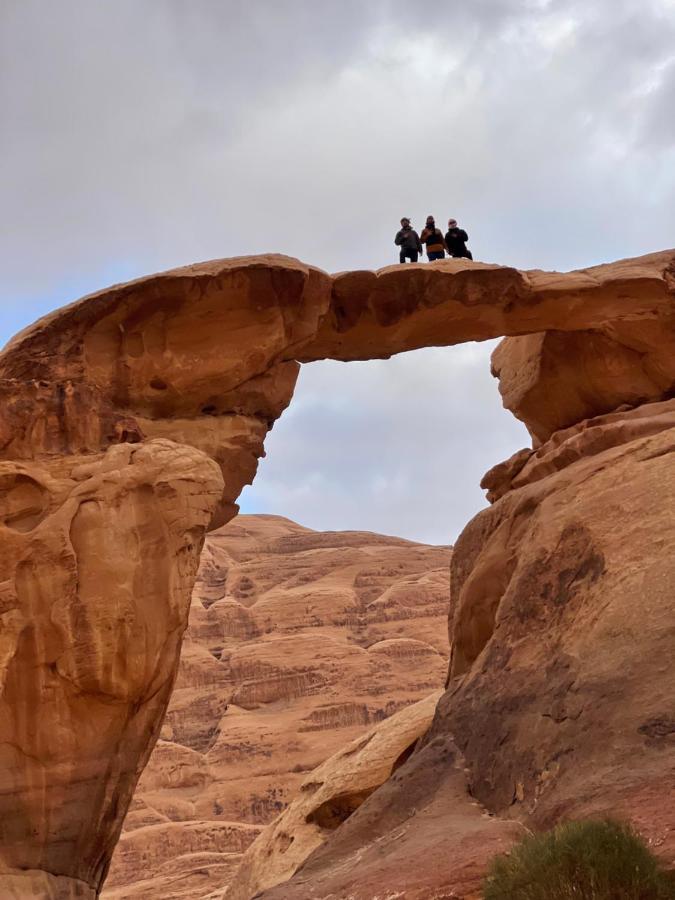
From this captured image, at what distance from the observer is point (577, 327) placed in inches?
741

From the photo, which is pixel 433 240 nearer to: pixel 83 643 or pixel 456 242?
pixel 456 242

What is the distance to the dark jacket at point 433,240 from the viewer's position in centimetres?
1953

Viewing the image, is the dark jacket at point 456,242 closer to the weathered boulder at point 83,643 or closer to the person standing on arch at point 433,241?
the person standing on arch at point 433,241

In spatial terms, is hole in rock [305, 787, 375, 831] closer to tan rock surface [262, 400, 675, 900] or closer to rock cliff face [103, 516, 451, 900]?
tan rock surface [262, 400, 675, 900]

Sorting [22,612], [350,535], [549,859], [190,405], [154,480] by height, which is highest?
[350,535]

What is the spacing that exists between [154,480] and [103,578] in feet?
4.43

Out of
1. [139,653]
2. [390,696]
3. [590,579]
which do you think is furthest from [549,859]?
[390,696]

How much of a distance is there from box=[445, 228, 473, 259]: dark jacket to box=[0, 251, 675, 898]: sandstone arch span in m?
1.59

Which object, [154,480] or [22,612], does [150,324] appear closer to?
[154,480]

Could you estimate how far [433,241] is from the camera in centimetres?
1964

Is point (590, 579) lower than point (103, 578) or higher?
lower

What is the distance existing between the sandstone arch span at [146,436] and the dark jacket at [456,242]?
5.22ft

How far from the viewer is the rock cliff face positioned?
139 ft

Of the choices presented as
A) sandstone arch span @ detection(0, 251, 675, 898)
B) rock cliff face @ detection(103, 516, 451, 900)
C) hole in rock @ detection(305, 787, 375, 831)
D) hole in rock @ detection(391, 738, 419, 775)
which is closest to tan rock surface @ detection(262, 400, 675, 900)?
sandstone arch span @ detection(0, 251, 675, 898)
